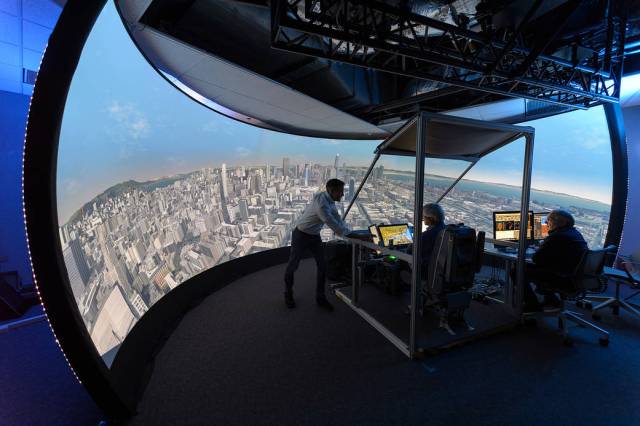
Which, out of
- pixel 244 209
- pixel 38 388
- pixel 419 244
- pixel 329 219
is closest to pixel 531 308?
pixel 419 244

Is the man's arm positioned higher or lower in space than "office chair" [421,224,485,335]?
higher


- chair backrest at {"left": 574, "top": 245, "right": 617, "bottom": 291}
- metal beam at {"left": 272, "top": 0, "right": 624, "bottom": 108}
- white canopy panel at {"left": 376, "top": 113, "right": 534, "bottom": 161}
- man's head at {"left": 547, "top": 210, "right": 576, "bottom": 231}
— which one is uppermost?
metal beam at {"left": 272, "top": 0, "right": 624, "bottom": 108}

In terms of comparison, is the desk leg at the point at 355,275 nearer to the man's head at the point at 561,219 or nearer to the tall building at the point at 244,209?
the man's head at the point at 561,219

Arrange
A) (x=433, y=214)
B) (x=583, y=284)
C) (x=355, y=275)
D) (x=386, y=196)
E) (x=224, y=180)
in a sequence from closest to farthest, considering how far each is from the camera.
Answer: (x=583, y=284)
(x=433, y=214)
(x=355, y=275)
(x=224, y=180)
(x=386, y=196)

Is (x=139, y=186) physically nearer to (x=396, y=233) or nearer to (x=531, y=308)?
(x=396, y=233)

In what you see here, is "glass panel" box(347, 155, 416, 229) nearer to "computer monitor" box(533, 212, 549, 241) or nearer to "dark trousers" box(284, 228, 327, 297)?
"computer monitor" box(533, 212, 549, 241)

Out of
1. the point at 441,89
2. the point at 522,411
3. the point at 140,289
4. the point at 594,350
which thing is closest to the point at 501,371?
the point at 522,411

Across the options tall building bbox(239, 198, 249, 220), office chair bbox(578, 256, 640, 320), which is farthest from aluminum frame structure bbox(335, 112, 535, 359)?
tall building bbox(239, 198, 249, 220)

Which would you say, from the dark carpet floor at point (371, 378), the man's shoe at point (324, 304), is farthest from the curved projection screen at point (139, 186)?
the man's shoe at point (324, 304)
